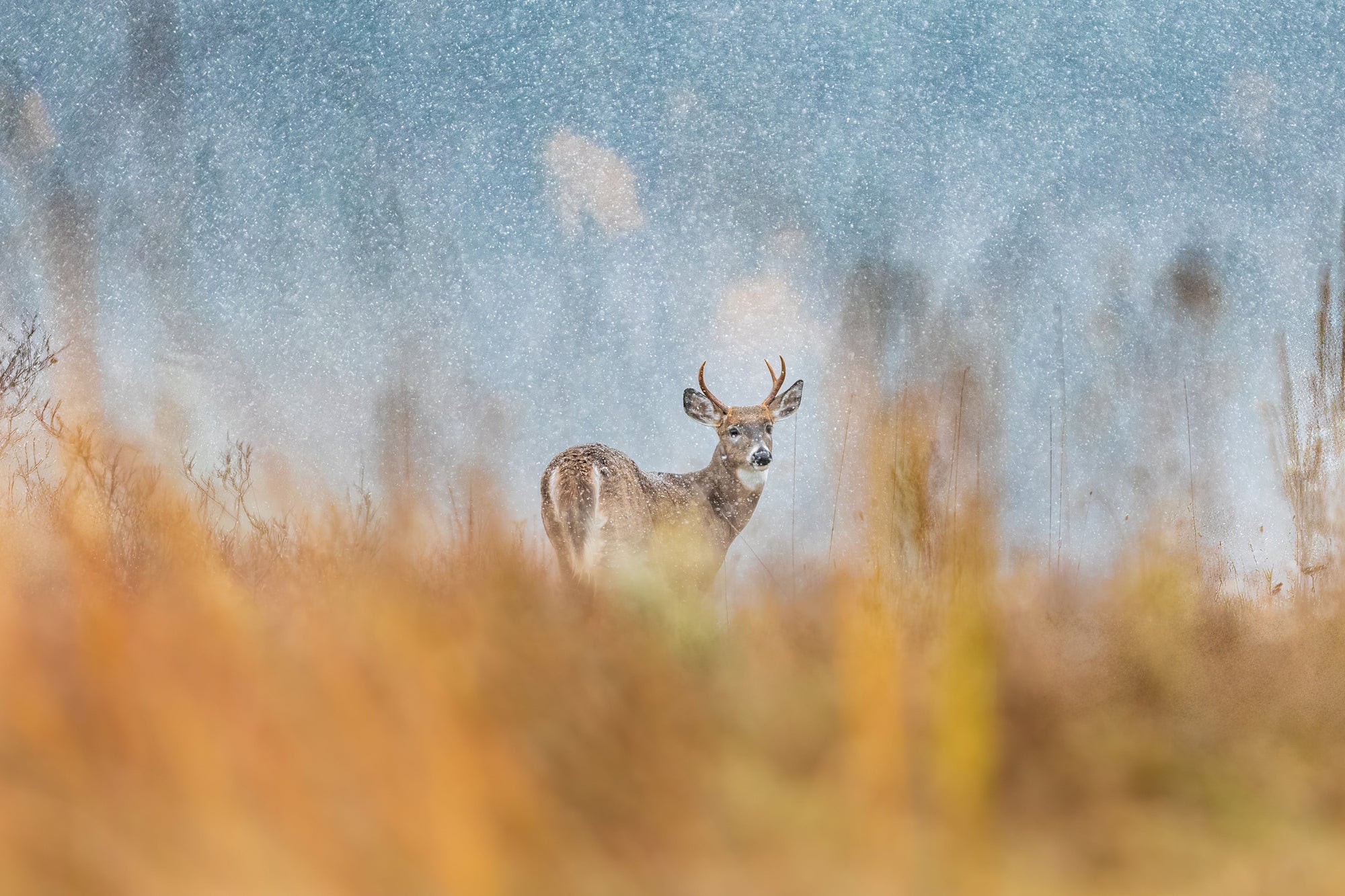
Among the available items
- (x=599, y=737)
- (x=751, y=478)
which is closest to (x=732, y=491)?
(x=751, y=478)

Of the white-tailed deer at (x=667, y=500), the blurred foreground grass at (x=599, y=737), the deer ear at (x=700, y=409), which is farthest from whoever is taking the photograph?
the deer ear at (x=700, y=409)

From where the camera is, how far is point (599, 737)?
160cm

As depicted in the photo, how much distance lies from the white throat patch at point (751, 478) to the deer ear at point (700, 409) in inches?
17.0

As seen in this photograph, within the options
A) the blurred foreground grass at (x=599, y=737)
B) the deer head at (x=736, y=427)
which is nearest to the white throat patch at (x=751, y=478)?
the deer head at (x=736, y=427)

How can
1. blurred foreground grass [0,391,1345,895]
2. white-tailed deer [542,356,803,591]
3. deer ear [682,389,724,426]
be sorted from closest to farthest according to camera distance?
blurred foreground grass [0,391,1345,895]
white-tailed deer [542,356,803,591]
deer ear [682,389,724,426]

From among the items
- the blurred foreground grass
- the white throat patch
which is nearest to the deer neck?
the white throat patch

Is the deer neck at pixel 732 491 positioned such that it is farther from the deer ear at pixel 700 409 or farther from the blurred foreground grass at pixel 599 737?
the blurred foreground grass at pixel 599 737

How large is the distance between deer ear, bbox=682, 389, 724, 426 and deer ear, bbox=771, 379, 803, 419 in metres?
0.52

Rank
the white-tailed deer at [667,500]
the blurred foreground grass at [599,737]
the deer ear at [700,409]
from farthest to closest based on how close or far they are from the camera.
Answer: the deer ear at [700,409] < the white-tailed deer at [667,500] < the blurred foreground grass at [599,737]

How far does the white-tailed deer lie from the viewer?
5.83 meters

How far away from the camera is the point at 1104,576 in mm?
3420

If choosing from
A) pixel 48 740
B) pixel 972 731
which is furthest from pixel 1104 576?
pixel 48 740

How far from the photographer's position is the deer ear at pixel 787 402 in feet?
26.4

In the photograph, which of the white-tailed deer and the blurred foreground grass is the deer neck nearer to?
the white-tailed deer
